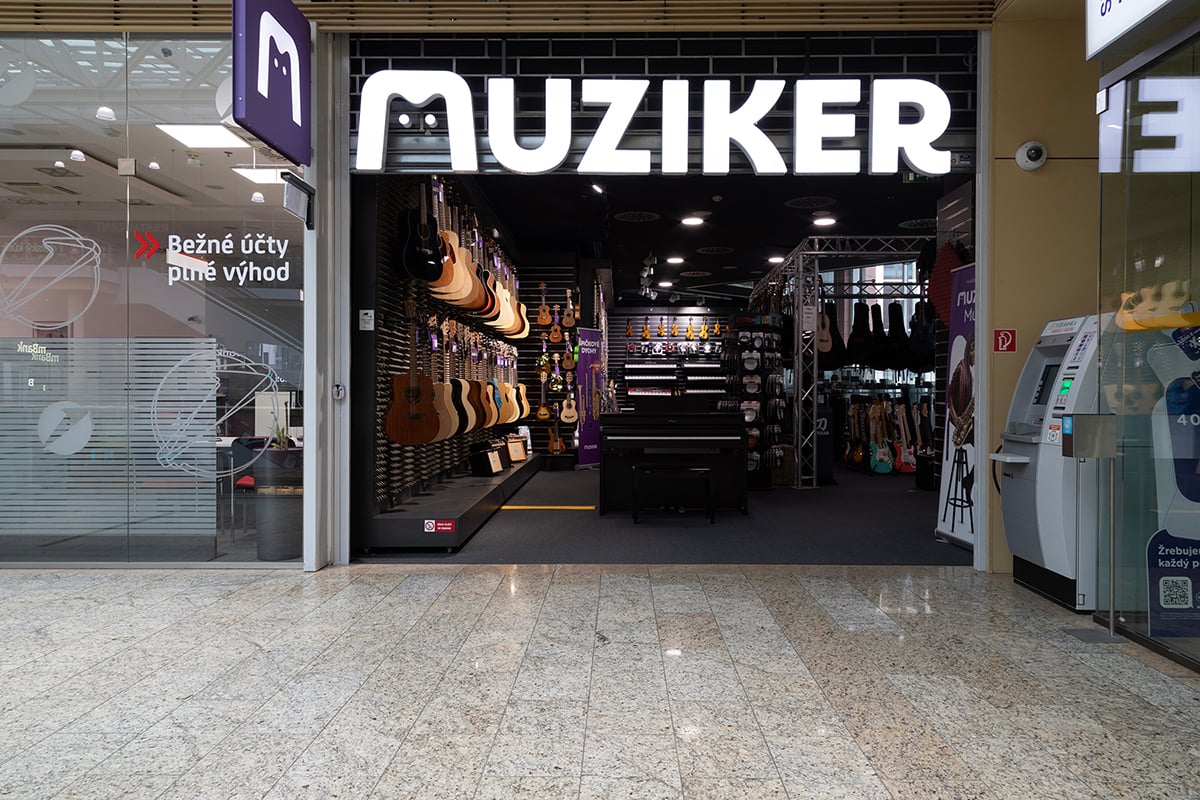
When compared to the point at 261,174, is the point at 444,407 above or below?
below

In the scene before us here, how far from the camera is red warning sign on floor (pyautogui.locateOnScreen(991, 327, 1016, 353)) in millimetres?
4375

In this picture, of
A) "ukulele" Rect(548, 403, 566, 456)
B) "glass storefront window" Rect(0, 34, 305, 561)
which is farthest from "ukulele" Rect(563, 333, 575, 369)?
"glass storefront window" Rect(0, 34, 305, 561)

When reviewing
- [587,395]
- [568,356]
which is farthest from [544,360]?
[587,395]

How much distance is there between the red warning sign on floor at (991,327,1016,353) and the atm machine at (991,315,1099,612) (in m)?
0.26

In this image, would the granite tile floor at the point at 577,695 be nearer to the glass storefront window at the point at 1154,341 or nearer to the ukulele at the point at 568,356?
the glass storefront window at the point at 1154,341

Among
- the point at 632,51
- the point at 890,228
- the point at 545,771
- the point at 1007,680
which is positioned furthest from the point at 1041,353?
the point at 890,228

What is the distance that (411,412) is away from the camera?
5207mm

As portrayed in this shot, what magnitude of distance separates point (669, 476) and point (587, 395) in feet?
15.5

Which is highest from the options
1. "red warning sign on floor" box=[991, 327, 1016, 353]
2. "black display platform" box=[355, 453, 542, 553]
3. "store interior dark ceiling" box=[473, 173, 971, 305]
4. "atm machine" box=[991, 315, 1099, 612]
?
"store interior dark ceiling" box=[473, 173, 971, 305]

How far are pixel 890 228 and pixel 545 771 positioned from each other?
32.4 feet

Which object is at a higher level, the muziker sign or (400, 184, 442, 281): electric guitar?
the muziker sign

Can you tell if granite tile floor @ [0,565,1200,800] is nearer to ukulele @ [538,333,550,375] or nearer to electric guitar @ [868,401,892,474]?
electric guitar @ [868,401,892,474]

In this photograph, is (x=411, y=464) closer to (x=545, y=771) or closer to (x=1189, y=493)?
(x=545, y=771)

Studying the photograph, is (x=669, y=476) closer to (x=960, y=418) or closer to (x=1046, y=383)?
(x=960, y=418)
